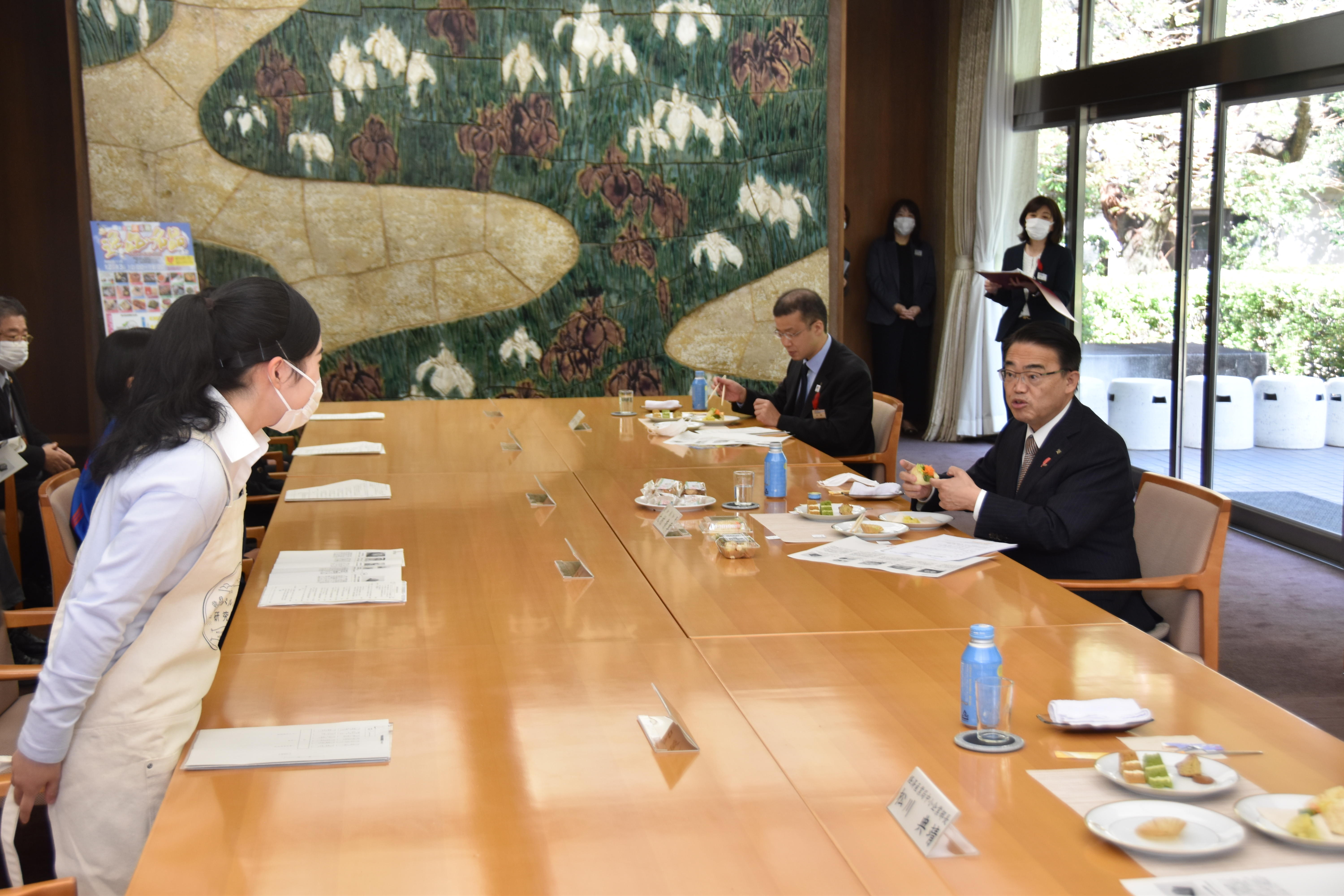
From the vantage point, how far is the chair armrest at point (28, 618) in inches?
102

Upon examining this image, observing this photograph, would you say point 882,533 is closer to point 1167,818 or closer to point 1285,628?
point 1167,818

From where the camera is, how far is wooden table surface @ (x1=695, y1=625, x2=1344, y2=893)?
1.39m

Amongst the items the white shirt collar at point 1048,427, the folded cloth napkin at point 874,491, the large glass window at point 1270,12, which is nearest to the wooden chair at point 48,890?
the folded cloth napkin at point 874,491

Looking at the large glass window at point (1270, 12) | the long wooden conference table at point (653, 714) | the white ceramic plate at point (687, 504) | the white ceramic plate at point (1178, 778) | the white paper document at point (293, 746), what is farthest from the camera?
the large glass window at point (1270, 12)

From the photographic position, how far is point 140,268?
23.3 ft

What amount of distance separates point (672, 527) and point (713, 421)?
215 cm

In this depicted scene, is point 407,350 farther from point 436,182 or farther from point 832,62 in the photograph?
point 832,62

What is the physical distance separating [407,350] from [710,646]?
19.4ft

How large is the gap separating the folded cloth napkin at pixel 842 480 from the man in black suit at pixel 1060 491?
0.29 meters

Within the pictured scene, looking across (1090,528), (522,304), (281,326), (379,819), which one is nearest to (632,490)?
(1090,528)

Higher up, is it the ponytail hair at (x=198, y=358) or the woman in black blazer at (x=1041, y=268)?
the woman in black blazer at (x=1041, y=268)

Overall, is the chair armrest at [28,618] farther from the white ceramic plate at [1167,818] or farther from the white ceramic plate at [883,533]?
the white ceramic plate at [1167,818]

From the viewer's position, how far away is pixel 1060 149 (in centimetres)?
826

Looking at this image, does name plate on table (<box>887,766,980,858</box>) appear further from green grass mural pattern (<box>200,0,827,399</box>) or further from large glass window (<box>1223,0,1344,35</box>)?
green grass mural pattern (<box>200,0,827,399</box>)
